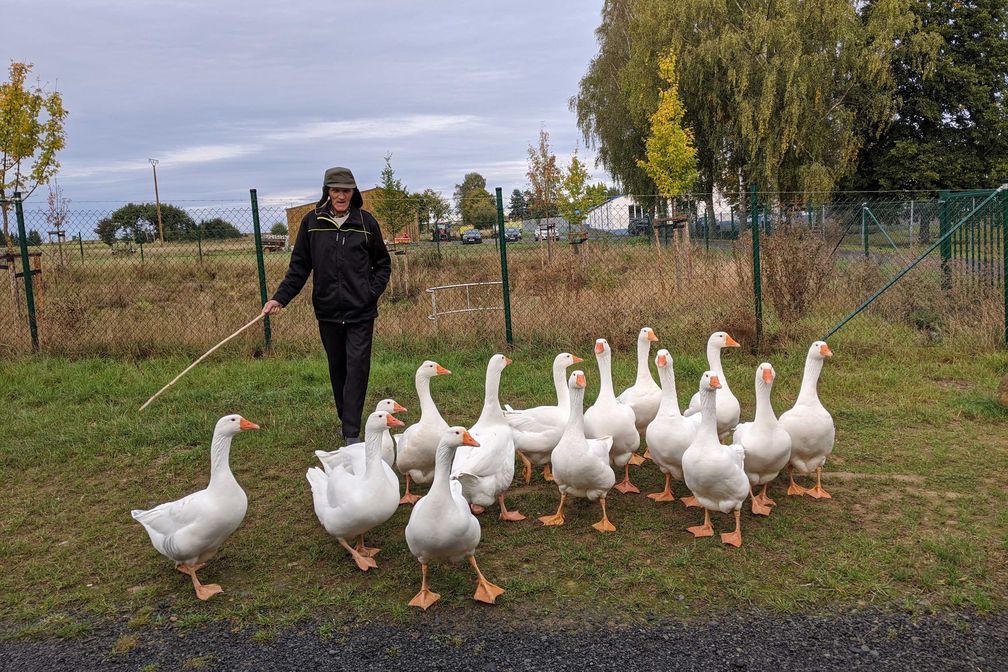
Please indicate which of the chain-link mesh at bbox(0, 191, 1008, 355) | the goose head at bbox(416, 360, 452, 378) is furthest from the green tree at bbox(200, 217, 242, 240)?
the goose head at bbox(416, 360, 452, 378)

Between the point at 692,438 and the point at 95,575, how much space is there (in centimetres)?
374

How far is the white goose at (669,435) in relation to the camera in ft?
15.5

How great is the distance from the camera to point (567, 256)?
11094mm

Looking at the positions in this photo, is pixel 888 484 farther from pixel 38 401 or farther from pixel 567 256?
pixel 38 401

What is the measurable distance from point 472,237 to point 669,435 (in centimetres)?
690

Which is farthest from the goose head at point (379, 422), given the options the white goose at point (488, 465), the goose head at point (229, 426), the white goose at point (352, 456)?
the goose head at point (229, 426)

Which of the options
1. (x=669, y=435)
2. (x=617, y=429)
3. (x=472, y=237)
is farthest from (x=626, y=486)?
(x=472, y=237)

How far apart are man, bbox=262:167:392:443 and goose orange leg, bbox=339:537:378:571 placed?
1459 mm

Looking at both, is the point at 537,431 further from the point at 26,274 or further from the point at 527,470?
the point at 26,274

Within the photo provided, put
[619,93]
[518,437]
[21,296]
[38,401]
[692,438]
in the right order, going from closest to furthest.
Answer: [692,438] < [518,437] < [38,401] < [21,296] < [619,93]

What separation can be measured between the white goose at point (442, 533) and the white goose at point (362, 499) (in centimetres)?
37

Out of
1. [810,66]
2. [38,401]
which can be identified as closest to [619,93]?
[810,66]

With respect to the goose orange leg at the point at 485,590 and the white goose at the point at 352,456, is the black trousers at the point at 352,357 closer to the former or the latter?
the white goose at the point at 352,456

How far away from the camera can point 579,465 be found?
443 centimetres
